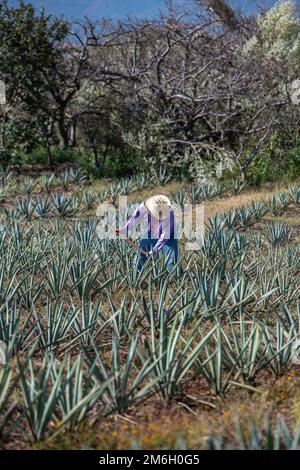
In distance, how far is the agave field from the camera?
9.57 feet

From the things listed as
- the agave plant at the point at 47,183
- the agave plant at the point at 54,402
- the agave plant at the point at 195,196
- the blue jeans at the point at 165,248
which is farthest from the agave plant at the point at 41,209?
the agave plant at the point at 54,402

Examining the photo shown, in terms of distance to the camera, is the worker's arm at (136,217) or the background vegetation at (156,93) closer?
the worker's arm at (136,217)

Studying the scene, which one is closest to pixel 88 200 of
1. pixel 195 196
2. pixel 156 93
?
pixel 195 196

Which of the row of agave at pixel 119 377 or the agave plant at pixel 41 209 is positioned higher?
the agave plant at pixel 41 209

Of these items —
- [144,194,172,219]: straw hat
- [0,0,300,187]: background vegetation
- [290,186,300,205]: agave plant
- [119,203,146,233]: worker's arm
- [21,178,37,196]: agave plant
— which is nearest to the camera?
[144,194,172,219]: straw hat

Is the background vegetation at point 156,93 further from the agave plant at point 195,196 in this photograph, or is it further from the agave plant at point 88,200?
the agave plant at point 88,200

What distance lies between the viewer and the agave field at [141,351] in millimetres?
2918

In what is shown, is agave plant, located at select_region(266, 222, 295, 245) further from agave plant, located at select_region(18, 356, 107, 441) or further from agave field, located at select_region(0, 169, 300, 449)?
agave plant, located at select_region(18, 356, 107, 441)

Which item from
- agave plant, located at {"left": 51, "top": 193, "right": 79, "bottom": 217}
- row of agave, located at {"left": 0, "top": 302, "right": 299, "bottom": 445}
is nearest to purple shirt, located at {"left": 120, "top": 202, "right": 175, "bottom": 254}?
row of agave, located at {"left": 0, "top": 302, "right": 299, "bottom": 445}

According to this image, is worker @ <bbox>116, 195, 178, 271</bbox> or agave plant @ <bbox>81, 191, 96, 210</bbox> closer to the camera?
worker @ <bbox>116, 195, 178, 271</bbox>

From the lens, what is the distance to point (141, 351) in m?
3.62

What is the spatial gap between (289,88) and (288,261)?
9414 mm

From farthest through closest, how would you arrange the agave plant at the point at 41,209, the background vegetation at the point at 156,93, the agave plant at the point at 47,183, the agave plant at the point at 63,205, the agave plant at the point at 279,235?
1. the background vegetation at the point at 156,93
2. the agave plant at the point at 47,183
3. the agave plant at the point at 63,205
4. the agave plant at the point at 41,209
5. the agave plant at the point at 279,235

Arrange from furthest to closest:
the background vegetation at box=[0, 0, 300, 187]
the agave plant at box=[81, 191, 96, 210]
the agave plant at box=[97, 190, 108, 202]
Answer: the background vegetation at box=[0, 0, 300, 187] → the agave plant at box=[97, 190, 108, 202] → the agave plant at box=[81, 191, 96, 210]
